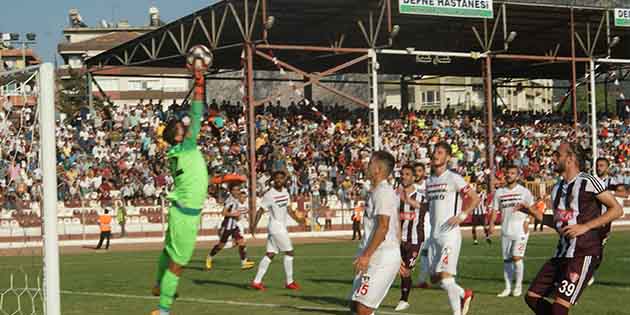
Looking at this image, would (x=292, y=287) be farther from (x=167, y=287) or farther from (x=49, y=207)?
(x=49, y=207)

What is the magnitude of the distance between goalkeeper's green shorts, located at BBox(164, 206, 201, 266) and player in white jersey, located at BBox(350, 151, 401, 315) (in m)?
1.82

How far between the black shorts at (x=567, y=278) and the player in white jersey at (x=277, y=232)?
792cm

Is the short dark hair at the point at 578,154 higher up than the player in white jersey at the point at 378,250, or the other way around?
the short dark hair at the point at 578,154

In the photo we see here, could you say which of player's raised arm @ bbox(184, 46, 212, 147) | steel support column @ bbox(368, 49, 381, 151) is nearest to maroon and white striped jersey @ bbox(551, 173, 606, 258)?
player's raised arm @ bbox(184, 46, 212, 147)

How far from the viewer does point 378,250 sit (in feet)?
31.1

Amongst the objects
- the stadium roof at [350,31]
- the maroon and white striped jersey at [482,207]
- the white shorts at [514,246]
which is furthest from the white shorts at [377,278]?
the stadium roof at [350,31]

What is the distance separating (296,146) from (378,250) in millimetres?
32411

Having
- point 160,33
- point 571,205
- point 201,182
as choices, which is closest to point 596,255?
point 571,205

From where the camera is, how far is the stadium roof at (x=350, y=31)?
38.9 m

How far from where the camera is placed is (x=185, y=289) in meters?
17.4

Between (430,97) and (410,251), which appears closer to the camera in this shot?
(410,251)

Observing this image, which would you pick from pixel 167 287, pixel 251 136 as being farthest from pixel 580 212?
pixel 251 136

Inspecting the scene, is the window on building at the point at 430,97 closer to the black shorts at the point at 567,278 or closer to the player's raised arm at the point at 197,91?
the player's raised arm at the point at 197,91

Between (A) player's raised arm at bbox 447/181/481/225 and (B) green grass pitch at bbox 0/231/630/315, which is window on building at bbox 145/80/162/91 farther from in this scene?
(A) player's raised arm at bbox 447/181/481/225
